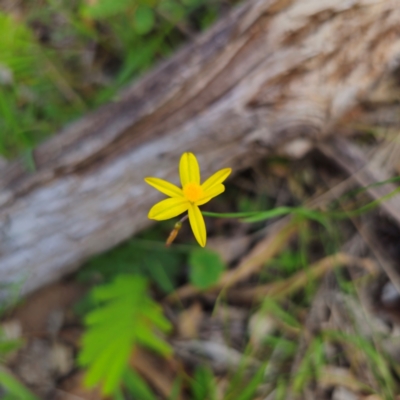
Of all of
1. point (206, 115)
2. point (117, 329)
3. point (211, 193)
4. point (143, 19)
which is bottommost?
point (117, 329)

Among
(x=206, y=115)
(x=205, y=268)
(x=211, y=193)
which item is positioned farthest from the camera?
(x=205, y=268)

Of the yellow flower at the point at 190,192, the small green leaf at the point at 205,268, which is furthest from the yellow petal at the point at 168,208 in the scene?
the small green leaf at the point at 205,268

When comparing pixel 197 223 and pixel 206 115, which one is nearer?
pixel 197 223

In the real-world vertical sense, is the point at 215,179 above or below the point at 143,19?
below

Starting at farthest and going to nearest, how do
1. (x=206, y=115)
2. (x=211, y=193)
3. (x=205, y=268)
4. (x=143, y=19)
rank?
1. (x=143, y=19)
2. (x=205, y=268)
3. (x=206, y=115)
4. (x=211, y=193)

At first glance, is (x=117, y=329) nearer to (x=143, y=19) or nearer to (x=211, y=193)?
(x=211, y=193)

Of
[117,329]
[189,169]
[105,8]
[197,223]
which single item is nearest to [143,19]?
[105,8]

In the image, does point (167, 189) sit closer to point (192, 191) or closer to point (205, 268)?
point (192, 191)

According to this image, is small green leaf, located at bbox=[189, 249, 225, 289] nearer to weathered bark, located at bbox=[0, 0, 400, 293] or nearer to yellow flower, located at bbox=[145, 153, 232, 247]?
weathered bark, located at bbox=[0, 0, 400, 293]
